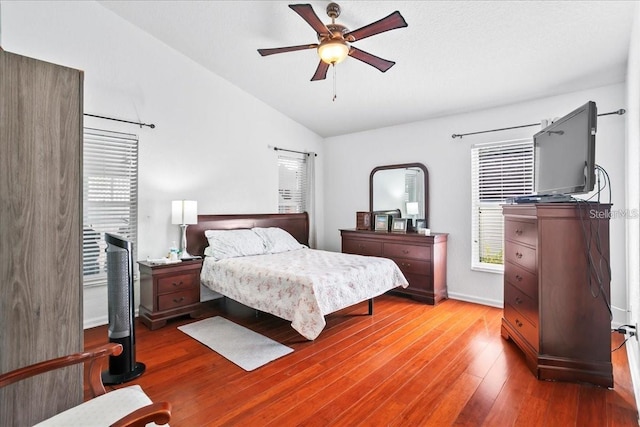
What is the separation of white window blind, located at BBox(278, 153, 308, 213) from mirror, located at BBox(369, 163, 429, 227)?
3.94 feet

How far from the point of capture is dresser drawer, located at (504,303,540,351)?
239 cm

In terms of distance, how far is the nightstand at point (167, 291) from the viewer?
3.35m

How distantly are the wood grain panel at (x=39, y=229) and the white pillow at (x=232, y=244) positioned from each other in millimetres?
2557

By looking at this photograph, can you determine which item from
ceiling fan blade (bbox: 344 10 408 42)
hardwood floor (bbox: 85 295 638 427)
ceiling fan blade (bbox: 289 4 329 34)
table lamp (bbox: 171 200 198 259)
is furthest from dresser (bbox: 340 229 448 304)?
ceiling fan blade (bbox: 289 4 329 34)

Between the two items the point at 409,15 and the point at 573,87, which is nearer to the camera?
the point at 409,15

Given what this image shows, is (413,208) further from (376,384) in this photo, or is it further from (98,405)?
(98,405)

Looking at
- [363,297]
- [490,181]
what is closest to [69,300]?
[363,297]

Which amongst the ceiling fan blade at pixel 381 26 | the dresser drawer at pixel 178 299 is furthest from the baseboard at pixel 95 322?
the ceiling fan blade at pixel 381 26

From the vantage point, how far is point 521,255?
2672mm

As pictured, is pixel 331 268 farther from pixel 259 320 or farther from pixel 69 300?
pixel 69 300

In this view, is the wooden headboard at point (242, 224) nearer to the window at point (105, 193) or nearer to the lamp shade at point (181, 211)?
the lamp shade at point (181, 211)

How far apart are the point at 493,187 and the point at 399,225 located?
51.8 inches

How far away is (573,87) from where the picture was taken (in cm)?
336

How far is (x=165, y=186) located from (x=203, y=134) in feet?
2.91
